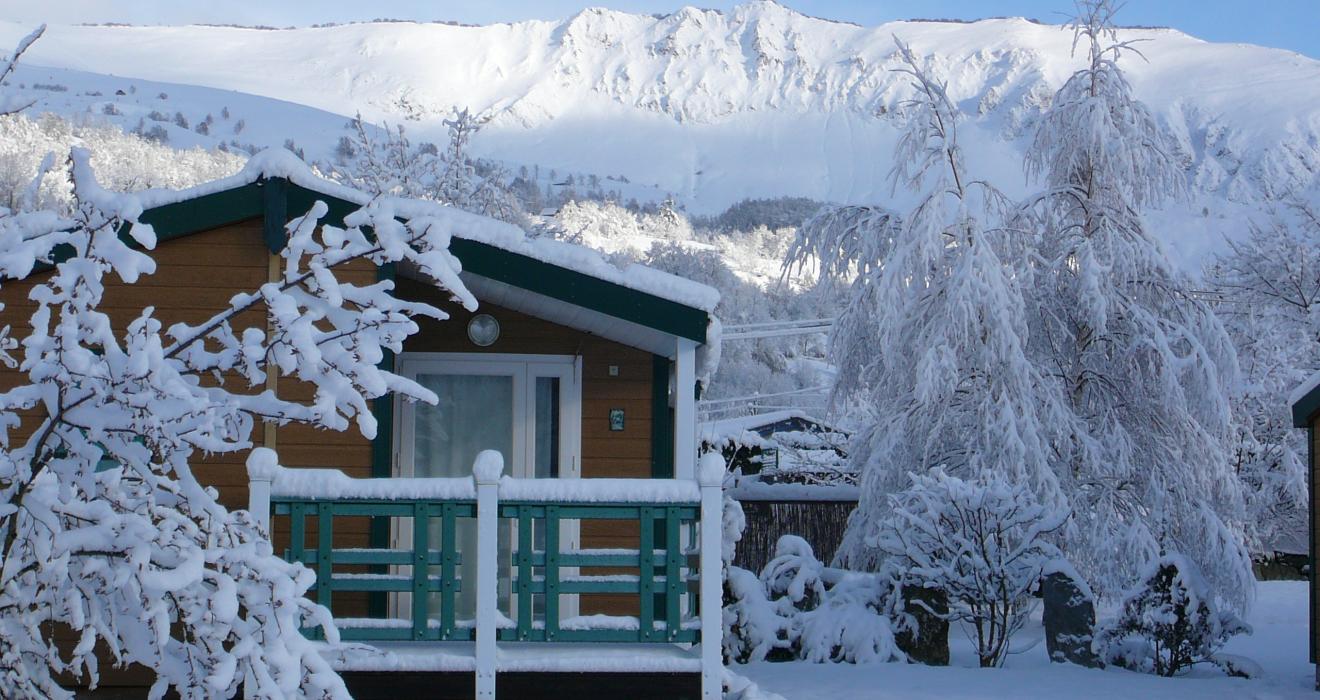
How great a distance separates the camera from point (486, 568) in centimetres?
628

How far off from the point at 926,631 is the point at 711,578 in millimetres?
4729

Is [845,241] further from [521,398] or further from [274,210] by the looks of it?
[274,210]

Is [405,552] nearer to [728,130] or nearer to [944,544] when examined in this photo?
[944,544]

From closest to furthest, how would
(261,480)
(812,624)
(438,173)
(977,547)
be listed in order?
(261,480)
(977,547)
(812,624)
(438,173)

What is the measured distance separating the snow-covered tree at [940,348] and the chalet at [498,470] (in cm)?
432

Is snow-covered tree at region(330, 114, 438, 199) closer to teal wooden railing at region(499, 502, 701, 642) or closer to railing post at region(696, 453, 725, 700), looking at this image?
teal wooden railing at region(499, 502, 701, 642)

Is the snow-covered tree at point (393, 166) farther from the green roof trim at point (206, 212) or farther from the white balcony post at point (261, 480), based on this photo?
the white balcony post at point (261, 480)

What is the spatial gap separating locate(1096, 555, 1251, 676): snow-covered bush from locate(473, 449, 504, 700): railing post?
19.5 ft

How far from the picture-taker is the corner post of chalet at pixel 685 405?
24.8 ft

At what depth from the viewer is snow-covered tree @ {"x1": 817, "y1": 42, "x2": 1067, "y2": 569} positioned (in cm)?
1274

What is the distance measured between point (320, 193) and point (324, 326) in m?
0.74

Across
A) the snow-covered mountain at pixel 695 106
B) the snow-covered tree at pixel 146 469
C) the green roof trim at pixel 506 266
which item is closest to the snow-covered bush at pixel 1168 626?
the green roof trim at pixel 506 266

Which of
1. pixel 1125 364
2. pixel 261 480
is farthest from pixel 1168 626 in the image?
pixel 261 480

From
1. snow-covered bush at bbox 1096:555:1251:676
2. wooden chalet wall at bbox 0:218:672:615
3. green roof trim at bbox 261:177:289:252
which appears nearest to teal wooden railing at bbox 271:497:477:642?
wooden chalet wall at bbox 0:218:672:615
